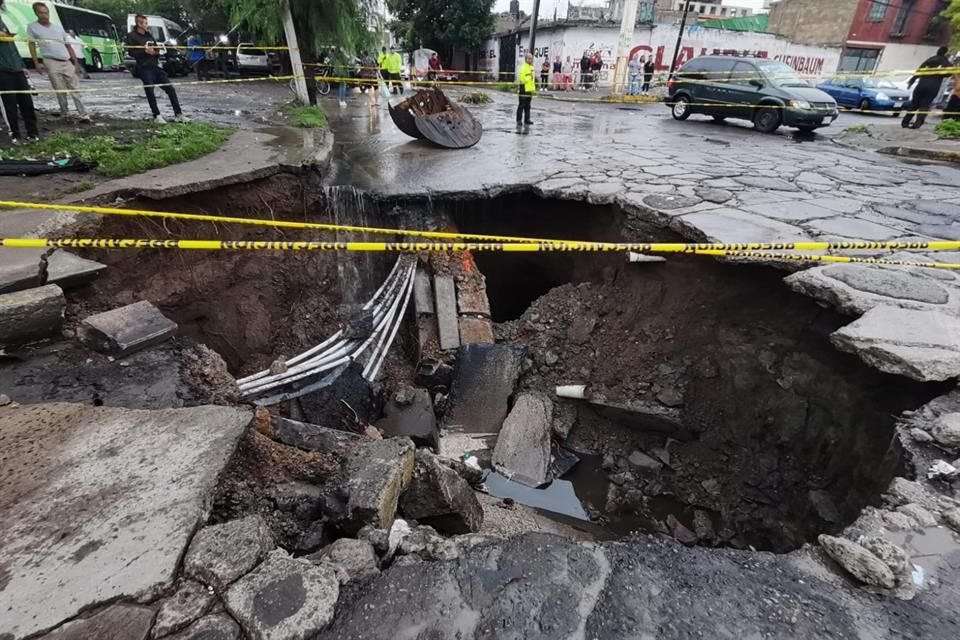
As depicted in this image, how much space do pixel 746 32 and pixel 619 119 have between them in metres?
19.0

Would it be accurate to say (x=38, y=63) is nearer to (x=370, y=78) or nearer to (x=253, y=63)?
(x=370, y=78)

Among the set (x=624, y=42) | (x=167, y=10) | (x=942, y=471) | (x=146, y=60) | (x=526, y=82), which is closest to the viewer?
(x=942, y=471)

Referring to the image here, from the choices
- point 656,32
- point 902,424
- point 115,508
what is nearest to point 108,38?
point 656,32

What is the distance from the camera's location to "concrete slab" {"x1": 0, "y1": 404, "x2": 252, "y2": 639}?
1440 mm

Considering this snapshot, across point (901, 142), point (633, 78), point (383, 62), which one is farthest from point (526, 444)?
point (633, 78)

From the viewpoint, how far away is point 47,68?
7.38m

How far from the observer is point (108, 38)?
22.0 m

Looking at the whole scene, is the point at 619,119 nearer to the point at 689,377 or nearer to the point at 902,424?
the point at 689,377

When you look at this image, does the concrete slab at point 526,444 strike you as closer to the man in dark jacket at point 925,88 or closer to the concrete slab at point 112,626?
the concrete slab at point 112,626

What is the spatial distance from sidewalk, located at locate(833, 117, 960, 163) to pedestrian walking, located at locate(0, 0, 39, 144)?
44.1ft

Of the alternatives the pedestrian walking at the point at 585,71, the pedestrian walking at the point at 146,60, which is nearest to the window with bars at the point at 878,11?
the pedestrian walking at the point at 585,71

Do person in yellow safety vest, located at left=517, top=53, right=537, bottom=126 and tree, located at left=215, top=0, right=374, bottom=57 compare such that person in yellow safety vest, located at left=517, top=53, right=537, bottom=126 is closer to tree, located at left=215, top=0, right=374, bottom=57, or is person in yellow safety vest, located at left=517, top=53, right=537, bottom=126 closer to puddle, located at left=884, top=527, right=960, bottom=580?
tree, located at left=215, top=0, right=374, bottom=57

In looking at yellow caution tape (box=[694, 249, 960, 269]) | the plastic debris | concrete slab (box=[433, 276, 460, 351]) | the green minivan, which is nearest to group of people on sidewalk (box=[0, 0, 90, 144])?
A: concrete slab (box=[433, 276, 460, 351])

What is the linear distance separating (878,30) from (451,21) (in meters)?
23.8
